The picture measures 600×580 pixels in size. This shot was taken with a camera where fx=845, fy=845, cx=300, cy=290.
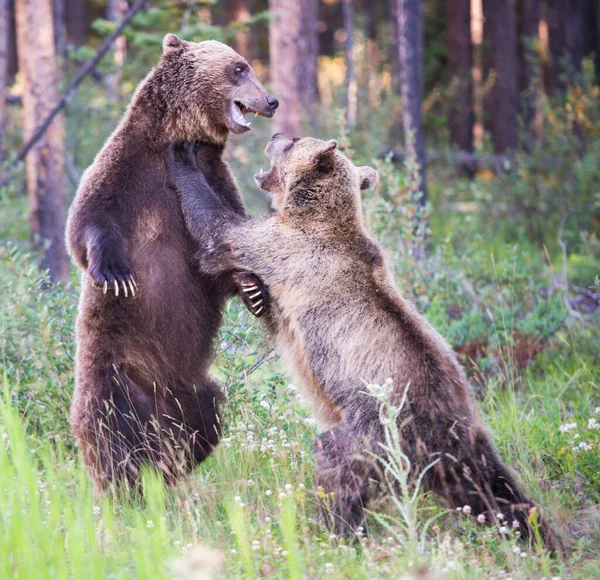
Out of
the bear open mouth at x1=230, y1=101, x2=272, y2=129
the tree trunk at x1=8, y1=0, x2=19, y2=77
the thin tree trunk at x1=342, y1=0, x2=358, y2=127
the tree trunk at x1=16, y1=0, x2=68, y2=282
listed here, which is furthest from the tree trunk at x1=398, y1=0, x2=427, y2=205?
the tree trunk at x1=8, y1=0, x2=19, y2=77

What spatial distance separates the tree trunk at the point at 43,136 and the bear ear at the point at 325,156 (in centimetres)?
605

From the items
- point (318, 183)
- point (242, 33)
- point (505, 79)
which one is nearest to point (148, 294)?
point (318, 183)

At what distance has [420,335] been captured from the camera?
3967 mm

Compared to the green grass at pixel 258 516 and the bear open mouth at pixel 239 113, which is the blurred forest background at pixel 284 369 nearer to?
the green grass at pixel 258 516

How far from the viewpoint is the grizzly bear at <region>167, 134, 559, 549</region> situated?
12.5 feet

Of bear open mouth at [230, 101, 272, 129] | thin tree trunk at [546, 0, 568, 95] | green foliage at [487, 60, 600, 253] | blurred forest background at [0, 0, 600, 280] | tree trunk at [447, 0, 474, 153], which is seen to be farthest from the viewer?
thin tree trunk at [546, 0, 568, 95]

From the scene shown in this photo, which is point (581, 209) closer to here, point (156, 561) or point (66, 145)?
point (66, 145)

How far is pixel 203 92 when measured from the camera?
4.97 metres

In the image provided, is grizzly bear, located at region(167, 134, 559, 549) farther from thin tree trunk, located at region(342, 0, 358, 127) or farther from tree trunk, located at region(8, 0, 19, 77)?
tree trunk, located at region(8, 0, 19, 77)

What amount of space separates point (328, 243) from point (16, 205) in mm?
10381

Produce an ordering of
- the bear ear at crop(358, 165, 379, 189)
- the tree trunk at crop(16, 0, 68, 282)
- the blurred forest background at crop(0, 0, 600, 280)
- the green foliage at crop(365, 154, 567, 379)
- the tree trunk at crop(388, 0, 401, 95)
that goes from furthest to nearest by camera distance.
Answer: the tree trunk at crop(388, 0, 401, 95) → the blurred forest background at crop(0, 0, 600, 280) → the tree trunk at crop(16, 0, 68, 282) → the green foliage at crop(365, 154, 567, 379) → the bear ear at crop(358, 165, 379, 189)

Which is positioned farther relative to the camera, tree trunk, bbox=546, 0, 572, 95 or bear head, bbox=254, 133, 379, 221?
tree trunk, bbox=546, 0, 572, 95

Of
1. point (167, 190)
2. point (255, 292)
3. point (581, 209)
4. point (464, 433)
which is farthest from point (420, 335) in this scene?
point (581, 209)

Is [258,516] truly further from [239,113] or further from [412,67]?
[412,67]
